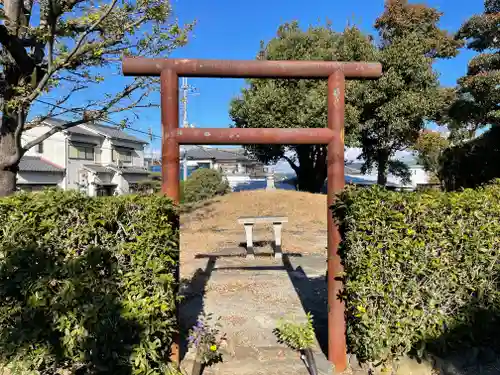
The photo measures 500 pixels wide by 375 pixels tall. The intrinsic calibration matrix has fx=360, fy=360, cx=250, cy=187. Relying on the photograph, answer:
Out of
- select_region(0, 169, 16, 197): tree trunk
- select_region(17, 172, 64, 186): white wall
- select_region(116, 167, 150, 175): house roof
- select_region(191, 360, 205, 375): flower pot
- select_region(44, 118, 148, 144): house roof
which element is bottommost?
select_region(191, 360, 205, 375): flower pot

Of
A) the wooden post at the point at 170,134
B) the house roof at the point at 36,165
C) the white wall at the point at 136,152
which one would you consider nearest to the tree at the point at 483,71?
the wooden post at the point at 170,134

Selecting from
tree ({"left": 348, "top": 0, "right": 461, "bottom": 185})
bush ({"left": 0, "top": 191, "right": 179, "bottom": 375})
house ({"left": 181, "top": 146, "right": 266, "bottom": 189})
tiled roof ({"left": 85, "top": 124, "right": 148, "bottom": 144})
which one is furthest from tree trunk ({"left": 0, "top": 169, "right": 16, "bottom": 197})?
house ({"left": 181, "top": 146, "right": 266, "bottom": 189})

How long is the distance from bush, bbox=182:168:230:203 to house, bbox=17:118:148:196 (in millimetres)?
4587

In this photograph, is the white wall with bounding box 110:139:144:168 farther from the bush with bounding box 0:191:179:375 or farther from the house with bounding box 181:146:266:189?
the bush with bounding box 0:191:179:375

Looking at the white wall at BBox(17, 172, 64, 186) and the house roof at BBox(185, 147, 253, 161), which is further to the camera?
the house roof at BBox(185, 147, 253, 161)

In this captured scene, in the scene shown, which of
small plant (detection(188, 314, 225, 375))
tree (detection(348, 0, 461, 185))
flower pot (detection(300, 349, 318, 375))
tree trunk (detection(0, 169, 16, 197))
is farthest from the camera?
tree (detection(348, 0, 461, 185))

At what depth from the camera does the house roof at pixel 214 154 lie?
3514cm

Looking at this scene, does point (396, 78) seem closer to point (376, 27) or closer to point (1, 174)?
point (376, 27)

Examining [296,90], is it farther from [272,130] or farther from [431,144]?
[272,130]

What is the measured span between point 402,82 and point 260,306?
554 inches

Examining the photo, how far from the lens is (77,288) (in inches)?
94.3

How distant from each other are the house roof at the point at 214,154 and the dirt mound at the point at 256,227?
19.6m

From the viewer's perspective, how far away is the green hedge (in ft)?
8.95

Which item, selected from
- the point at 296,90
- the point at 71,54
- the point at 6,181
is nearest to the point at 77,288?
the point at 6,181
